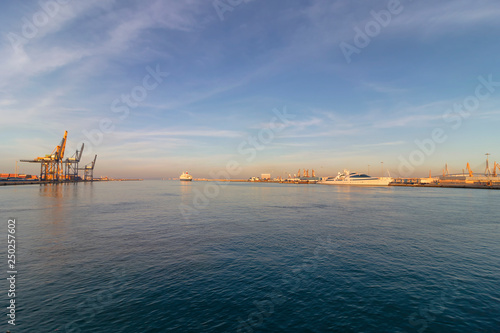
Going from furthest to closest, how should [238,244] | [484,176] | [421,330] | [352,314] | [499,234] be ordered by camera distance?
[484,176] < [499,234] < [238,244] < [352,314] < [421,330]

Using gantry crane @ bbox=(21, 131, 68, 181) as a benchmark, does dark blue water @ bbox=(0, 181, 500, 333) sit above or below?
below

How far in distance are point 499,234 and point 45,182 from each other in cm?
21003

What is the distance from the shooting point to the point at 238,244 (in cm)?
2447

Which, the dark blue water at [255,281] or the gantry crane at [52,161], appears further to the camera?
the gantry crane at [52,161]

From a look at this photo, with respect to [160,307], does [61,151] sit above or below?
above

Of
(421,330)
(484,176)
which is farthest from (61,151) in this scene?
(484,176)

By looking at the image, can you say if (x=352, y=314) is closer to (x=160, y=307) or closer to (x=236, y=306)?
(x=236, y=306)

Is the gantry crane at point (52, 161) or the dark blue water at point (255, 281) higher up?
the gantry crane at point (52, 161)

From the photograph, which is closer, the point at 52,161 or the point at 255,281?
the point at 255,281

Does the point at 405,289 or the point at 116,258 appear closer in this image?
the point at 405,289

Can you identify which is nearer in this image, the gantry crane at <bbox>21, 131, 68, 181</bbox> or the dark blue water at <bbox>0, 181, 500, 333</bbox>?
the dark blue water at <bbox>0, 181, 500, 333</bbox>

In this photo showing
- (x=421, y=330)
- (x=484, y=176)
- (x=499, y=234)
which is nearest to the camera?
(x=421, y=330)

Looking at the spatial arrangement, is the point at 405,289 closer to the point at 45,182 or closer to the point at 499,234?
the point at 499,234

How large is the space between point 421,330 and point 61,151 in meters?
191
